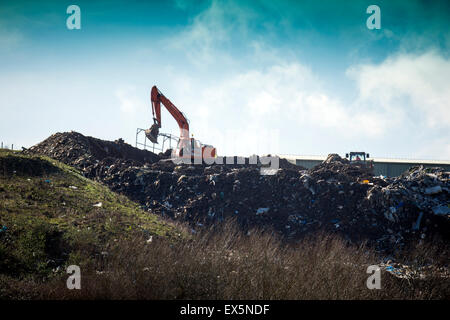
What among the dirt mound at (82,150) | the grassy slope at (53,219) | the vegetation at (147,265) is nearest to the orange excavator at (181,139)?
the dirt mound at (82,150)

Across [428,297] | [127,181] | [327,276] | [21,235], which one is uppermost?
[127,181]

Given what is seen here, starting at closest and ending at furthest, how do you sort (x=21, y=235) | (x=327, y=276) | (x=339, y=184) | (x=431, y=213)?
(x=327, y=276) < (x=21, y=235) < (x=431, y=213) < (x=339, y=184)

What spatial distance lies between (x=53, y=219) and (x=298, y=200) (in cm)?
717

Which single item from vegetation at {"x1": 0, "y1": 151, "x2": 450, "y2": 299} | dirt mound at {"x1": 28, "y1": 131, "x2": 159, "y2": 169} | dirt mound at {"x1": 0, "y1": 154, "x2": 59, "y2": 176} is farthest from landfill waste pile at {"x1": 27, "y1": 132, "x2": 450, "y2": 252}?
dirt mound at {"x1": 0, "y1": 154, "x2": 59, "y2": 176}

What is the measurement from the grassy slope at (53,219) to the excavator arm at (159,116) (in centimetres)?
506

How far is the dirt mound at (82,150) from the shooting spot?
13477 mm

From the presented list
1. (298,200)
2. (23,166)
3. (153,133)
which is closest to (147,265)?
(298,200)

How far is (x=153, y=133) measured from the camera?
14.7 metres

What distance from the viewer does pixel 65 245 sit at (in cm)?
580

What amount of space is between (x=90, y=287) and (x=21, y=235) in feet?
8.16

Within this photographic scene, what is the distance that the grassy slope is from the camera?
17.3ft
